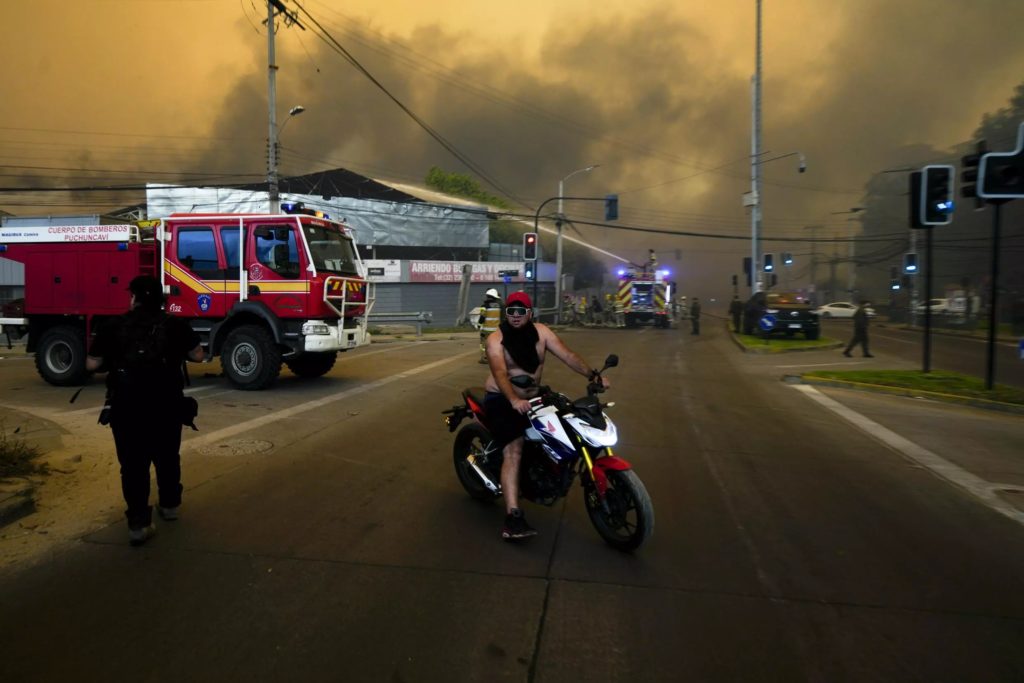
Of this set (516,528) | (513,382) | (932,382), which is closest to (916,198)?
(932,382)

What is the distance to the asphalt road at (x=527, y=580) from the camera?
10.3 ft

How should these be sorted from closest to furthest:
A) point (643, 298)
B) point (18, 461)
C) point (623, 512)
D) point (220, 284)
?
point (623, 512)
point (18, 461)
point (220, 284)
point (643, 298)

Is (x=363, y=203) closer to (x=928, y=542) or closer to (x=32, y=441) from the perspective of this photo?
(x=32, y=441)

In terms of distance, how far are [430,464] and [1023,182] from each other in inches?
446

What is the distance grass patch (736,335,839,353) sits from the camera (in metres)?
21.9

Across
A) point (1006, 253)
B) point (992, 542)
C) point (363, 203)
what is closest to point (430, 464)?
point (992, 542)

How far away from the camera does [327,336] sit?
11039mm

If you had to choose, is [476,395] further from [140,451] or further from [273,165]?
[273,165]

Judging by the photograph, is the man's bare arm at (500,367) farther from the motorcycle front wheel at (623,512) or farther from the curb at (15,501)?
the curb at (15,501)

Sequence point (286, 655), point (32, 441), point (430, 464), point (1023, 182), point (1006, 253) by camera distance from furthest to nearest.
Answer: point (1006, 253), point (1023, 182), point (32, 441), point (430, 464), point (286, 655)

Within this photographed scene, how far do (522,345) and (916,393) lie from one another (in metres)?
10.7

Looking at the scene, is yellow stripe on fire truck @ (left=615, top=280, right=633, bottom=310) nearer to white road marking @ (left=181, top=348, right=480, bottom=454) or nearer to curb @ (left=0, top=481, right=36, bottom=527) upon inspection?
white road marking @ (left=181, top=348, right=480, bottom=454)

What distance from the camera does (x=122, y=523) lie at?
492 cm

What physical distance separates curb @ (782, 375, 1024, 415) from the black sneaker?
10154mm
